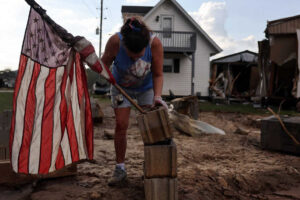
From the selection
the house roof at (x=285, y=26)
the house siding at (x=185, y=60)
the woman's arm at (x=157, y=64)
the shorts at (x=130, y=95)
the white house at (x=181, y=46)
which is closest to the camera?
the woman's arm at (x=157, y=64)

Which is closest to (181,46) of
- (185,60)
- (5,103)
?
(185,60)

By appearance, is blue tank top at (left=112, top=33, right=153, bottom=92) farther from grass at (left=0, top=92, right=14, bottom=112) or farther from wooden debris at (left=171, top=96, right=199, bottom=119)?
grass at (left=0, top=92, right=14, bottom=112)

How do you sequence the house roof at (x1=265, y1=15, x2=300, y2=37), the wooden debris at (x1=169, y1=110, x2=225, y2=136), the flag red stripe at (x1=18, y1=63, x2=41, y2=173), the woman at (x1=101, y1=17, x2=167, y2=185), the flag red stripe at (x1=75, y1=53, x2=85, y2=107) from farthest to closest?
1. the house roof at (x1=265, y1=15, x2=300, y2=37)
2. the wooden debris at (x1=169, y1=110, x2=225, y2=136)
3. the flag red stripe at (x1=75, y1=53, x2=85, y2=107)
4. the woman at (x1=101, y1=17, x2=167, y2=185)
5. the flag red stripe at (x1=18, y1=63, x2=41, y2=173)

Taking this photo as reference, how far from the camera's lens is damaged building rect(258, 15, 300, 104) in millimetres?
8898

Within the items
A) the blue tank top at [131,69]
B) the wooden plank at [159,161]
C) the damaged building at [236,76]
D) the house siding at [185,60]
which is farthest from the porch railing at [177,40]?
the wooden plank at [159,161]

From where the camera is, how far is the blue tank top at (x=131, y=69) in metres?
2.62

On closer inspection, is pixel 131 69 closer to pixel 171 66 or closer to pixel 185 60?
pixel 171 66

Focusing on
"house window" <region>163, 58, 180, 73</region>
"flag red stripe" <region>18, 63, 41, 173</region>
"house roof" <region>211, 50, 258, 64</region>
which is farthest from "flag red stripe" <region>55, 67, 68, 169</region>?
"house roof" <region>211, 50, 258, 64</region>

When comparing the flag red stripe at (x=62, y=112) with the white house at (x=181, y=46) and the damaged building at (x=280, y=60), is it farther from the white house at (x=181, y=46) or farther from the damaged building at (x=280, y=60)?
the white house at (x=181, y=46)

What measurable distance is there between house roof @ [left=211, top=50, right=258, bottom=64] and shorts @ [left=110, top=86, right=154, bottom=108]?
17338 millimetres

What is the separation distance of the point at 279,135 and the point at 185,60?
49.0 feet

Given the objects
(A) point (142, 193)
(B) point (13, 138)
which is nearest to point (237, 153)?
(A) point (142, 193)

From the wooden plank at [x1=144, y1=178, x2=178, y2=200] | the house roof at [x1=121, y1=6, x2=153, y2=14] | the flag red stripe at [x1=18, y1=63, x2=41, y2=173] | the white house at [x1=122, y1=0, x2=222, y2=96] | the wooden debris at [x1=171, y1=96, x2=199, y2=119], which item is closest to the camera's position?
the wooden plank at [x1=144, y1=178, x2=178, y2=200]

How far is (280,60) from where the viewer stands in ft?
29.7
